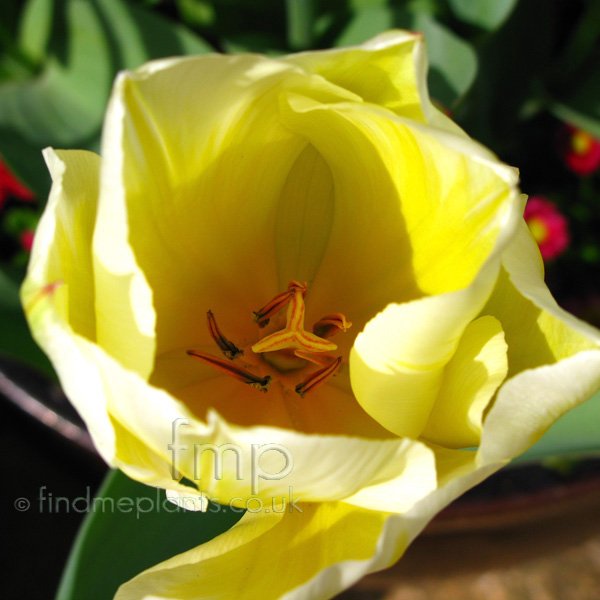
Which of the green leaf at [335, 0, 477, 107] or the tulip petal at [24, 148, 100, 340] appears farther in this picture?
the green leaf at [335, 0, 477, 107]

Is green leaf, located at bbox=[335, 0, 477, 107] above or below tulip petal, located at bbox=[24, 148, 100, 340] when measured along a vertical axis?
above

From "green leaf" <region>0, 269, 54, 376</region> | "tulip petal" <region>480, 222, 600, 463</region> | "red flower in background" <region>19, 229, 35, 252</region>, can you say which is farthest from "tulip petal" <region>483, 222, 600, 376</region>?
"red flower in background" <region>19, 229, 35, 252</region>

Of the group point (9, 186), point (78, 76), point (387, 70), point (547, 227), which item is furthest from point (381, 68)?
point (9, 186)

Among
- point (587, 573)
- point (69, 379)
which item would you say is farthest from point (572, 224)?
point (69, 379)

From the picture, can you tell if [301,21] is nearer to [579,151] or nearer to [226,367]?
[226,367]

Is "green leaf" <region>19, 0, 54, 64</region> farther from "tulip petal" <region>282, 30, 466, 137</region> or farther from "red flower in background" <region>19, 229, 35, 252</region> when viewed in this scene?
"tulip petal" <region>282, 30, 466, 137</region>

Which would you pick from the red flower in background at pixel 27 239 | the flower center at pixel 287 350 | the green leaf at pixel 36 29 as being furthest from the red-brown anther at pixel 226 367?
the red flower in background at pixel 27 239

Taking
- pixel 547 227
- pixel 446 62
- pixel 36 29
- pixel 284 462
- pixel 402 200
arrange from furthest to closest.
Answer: pixel 547 227 < pixel 36 29 < pixel 446 62 < pixel 402 200 < pixel 284 462

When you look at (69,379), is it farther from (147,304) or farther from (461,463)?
(461,463)
